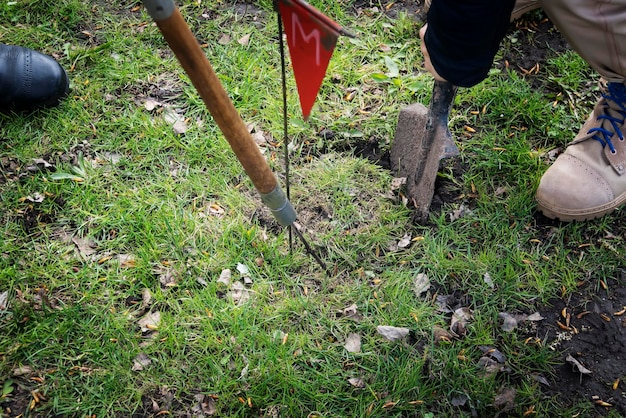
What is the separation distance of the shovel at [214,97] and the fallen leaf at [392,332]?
1.89ft

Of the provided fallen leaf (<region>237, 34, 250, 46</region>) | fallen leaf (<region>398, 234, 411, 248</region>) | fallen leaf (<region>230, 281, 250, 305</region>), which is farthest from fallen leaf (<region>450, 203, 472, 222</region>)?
fallen leaf (<region>237, 34, 250, 46</region>)

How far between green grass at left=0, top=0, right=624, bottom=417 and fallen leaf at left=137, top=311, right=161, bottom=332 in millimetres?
23

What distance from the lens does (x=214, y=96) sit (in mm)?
1368

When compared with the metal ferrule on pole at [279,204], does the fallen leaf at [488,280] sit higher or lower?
lower

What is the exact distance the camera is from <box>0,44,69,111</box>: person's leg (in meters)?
2.54

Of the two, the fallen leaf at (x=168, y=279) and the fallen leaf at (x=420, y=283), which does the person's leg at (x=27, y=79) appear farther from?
the fallen leaf at (x=420, y=283)

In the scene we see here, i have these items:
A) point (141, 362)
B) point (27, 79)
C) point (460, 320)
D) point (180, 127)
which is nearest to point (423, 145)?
point (460, 320)

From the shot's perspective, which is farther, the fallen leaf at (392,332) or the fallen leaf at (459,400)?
the fallen leaf at (392,332)

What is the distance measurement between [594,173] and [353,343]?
127cm

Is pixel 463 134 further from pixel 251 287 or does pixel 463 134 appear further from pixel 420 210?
pixel 251 287

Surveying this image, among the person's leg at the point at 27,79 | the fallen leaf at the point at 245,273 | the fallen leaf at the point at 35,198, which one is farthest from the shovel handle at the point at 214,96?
the person's leg at the point at 27,79

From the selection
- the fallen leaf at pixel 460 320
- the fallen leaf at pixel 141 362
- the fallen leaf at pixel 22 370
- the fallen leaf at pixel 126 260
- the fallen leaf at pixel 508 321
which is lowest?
the fallen leaf at pixel 22 370

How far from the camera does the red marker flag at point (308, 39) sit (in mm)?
1267

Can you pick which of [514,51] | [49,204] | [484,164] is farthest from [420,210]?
[49,204]
